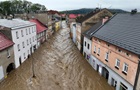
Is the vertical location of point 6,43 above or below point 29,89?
above

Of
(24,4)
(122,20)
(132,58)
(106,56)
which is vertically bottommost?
(106,56)

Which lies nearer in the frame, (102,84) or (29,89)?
(29,89)

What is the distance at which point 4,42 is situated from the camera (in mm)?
20781

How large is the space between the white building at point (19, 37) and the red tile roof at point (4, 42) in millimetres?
653

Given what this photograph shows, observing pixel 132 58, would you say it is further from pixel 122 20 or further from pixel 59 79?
pixel 59 79

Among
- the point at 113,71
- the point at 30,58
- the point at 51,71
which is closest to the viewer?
the point at 113,71

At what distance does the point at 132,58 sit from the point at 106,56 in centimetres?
560

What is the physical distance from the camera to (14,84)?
19.2 meters

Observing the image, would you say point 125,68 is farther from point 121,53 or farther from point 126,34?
point 126,34

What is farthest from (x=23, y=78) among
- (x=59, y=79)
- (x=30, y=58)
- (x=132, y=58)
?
(x=132, y=58)

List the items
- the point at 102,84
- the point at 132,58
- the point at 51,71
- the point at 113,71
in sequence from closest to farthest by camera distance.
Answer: the point at 132,58 < the point at 113,71 < the point at 102,84 < the point at 51,71

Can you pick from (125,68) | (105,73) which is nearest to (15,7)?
(105,73)

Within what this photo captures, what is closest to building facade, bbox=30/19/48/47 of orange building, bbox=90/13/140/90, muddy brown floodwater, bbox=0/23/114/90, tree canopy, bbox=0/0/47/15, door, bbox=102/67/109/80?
muddy brown floodwater, bbox=0/23/114/90

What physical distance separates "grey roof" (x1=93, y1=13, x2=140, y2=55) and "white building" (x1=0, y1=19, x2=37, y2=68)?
551 inches
